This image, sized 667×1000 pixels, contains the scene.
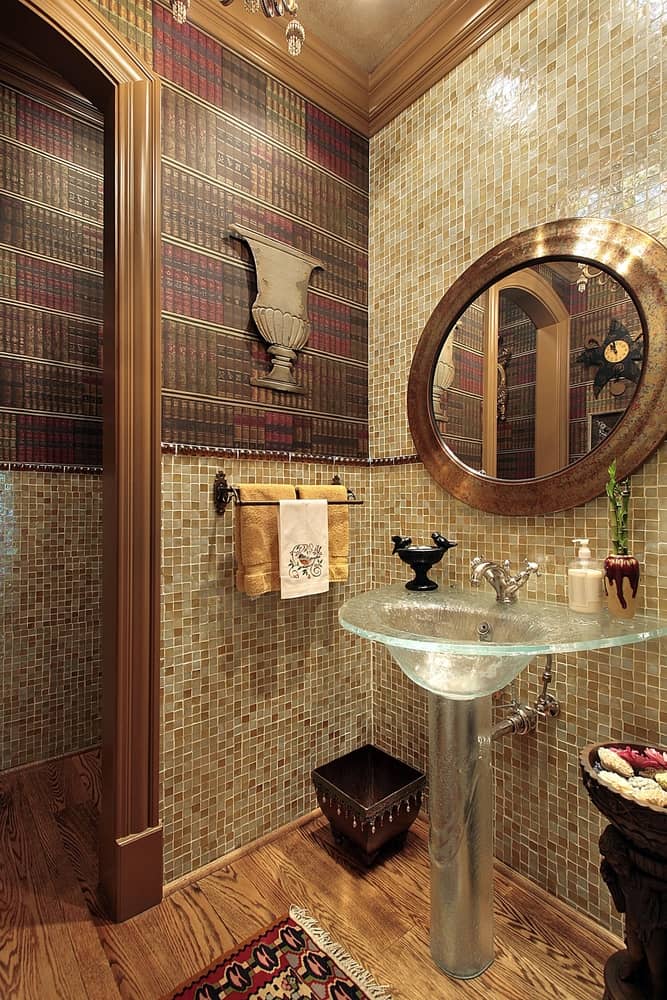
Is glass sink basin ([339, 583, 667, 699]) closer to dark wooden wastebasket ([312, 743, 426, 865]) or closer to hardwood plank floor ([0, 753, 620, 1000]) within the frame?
dark wooden wastebasket ([312, 743, 426, 865])

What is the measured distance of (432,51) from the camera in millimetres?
1799

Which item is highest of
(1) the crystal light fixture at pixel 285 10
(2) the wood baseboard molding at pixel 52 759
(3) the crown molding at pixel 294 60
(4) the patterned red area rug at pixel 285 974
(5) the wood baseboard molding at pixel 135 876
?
(3) the crown molding at pixel 294 60

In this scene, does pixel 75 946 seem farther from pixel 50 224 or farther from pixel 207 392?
pixel 50 224

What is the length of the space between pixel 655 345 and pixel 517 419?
409 millimetres

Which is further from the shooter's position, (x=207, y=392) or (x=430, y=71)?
(x=430, y=71)

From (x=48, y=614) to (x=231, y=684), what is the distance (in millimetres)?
1134

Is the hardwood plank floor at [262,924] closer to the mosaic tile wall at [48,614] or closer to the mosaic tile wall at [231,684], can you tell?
the mosaic tile wall at [231,684]

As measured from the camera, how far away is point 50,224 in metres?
2.23

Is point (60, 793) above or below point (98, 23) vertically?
below

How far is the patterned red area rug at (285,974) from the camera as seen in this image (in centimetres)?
118

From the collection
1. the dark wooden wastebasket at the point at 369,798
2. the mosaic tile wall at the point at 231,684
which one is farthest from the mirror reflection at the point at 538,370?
the dark wooden wastebasket at the point at 369,798

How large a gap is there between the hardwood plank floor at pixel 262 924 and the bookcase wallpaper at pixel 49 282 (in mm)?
1576

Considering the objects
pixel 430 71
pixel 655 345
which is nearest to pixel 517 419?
pixel 655 345

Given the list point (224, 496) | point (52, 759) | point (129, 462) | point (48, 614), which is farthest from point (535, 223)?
point (52, 759)
